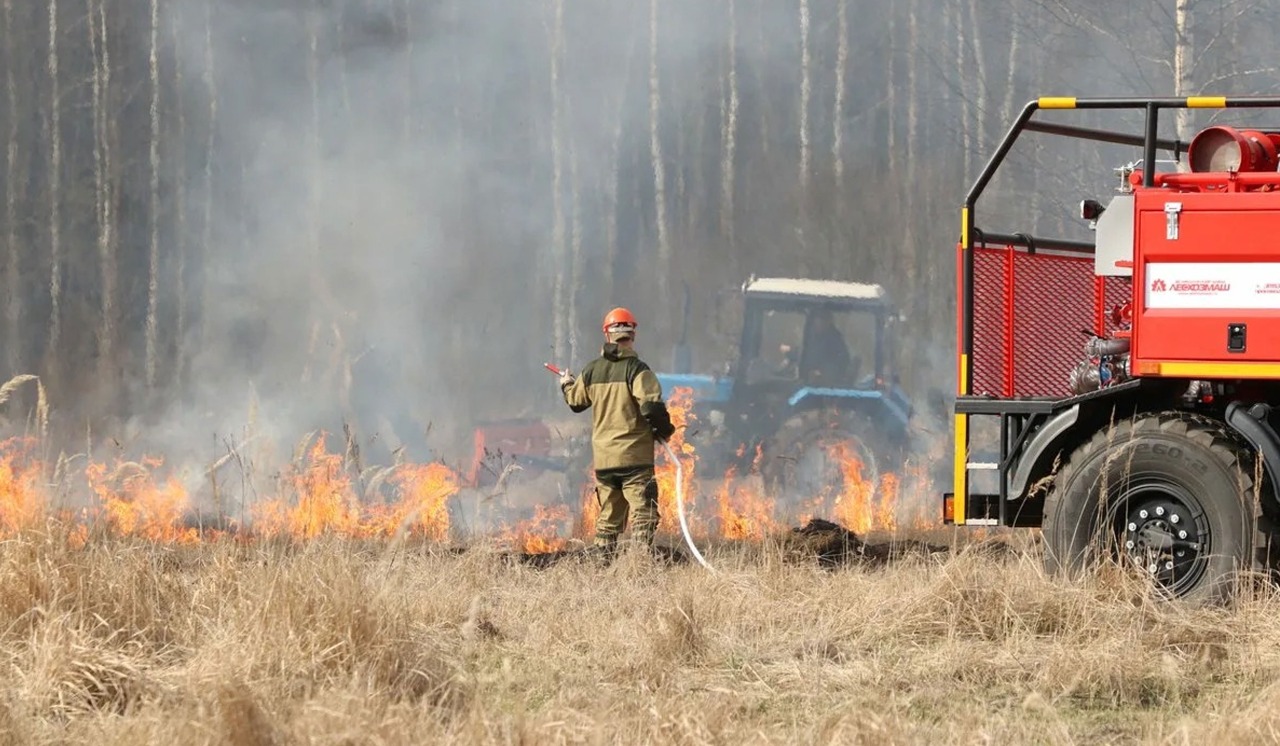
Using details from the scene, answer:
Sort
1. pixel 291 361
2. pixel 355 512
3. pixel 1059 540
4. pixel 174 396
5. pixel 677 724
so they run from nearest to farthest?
pixel 677 724
pixel 1059 540
pixel 355 512
pixel 174 396
pixel 291 361

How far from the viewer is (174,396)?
25031 mm

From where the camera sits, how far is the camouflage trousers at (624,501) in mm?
9469

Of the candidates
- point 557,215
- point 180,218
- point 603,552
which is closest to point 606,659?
point 603,552

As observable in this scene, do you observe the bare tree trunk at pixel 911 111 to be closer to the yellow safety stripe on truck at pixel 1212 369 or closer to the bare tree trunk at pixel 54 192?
the bare tree trunk at pixel 54 192

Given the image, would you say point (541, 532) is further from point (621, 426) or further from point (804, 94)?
point (804, 94)

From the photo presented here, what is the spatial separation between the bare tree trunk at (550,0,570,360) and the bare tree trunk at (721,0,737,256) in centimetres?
304

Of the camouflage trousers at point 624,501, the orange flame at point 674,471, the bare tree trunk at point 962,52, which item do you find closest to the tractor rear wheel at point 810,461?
the orange flame at point 674,471

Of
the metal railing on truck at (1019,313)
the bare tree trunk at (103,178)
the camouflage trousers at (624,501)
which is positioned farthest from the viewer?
the bare tree trunk at (103,178)

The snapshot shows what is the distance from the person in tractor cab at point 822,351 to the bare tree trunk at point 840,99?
12480 mm

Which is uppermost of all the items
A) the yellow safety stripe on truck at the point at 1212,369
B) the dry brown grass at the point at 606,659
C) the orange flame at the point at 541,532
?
the yellow safety stripe on truck at the point at 1212,369

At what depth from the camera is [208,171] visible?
88.9ft

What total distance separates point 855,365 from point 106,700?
1675 cm

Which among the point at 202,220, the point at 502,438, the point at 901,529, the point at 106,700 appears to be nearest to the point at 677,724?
the point at 106,700

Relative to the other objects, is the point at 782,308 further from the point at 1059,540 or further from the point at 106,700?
the point at 106,700
